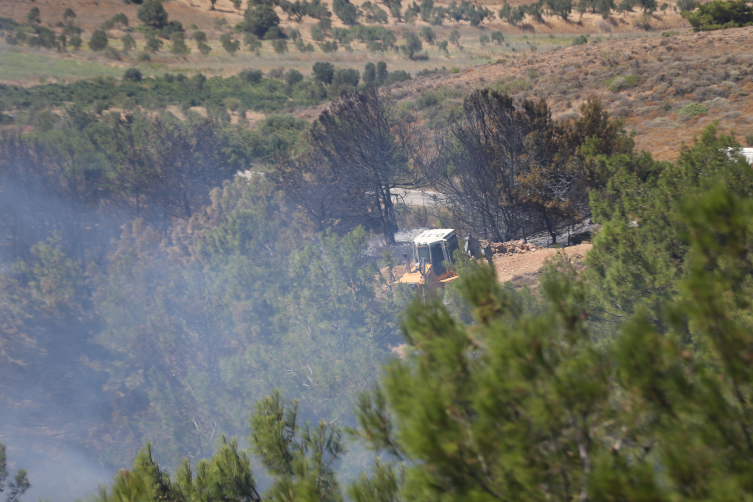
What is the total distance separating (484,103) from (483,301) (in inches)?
750

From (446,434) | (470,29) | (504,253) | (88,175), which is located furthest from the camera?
(470,29)

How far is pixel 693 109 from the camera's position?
27.2 metres

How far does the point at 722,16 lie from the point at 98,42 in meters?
74.7

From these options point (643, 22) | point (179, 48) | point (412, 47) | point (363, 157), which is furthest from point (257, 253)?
point (643, 22)

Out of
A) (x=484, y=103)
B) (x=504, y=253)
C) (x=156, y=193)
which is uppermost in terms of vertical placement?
(x=484, y=103)

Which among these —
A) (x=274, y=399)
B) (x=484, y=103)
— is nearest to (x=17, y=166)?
(x=484, y=103)

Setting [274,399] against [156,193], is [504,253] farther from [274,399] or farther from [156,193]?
[156,193]

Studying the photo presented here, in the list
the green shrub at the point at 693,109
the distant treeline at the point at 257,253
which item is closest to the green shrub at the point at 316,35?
the distant treeline at the point at 257,253

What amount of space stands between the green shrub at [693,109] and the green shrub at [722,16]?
17.4 metres

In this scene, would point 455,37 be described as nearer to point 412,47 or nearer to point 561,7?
point 412,47

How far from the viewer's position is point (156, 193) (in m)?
23.5

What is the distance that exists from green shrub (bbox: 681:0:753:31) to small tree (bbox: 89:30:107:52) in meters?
72.0

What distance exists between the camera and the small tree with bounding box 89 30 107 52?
67688mm

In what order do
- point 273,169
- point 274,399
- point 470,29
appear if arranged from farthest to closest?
1. point 470,29
2. point 273,169
3. point 274,399
